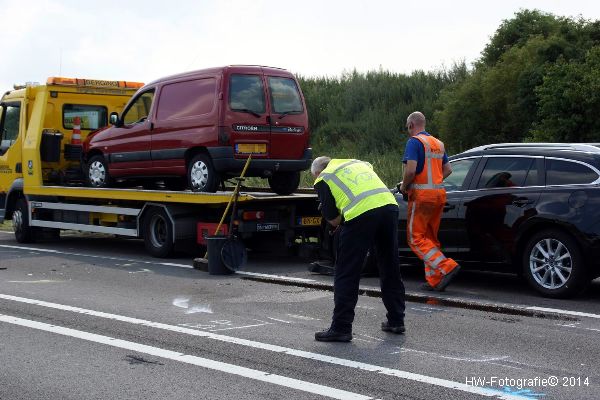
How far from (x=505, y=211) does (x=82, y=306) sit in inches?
180

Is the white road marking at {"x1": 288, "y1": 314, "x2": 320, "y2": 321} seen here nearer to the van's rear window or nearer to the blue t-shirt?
the blue t-shirt

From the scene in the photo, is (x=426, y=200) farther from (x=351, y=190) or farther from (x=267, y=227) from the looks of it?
(x=267, y=227)

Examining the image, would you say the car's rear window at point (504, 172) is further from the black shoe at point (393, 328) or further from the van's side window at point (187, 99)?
the van's side window at point (187, 99)

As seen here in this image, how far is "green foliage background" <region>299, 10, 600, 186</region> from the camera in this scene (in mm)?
27984

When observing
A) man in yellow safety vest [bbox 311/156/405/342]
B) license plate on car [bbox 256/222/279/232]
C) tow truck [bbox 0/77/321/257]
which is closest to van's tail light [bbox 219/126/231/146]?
tow truck [bbox 0/77/321/257]

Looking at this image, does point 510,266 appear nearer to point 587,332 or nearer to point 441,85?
point 587,332

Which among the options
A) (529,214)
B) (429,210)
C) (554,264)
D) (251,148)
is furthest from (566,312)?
(251,148)

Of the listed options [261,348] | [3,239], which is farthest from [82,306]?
[3,239]

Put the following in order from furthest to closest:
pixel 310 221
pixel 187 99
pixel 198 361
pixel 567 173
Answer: pixel 187 99 < pixel 310 221 < pixel 567 173 < pixel 198 361

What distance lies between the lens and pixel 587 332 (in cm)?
782

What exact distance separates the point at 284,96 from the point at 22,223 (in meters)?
6.09

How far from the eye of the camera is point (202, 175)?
1309 cm

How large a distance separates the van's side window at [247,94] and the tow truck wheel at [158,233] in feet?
6.48

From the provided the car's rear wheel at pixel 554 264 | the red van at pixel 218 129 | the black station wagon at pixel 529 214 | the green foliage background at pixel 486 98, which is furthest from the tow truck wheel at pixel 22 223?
the car's rear wheel at pixel 554 264
